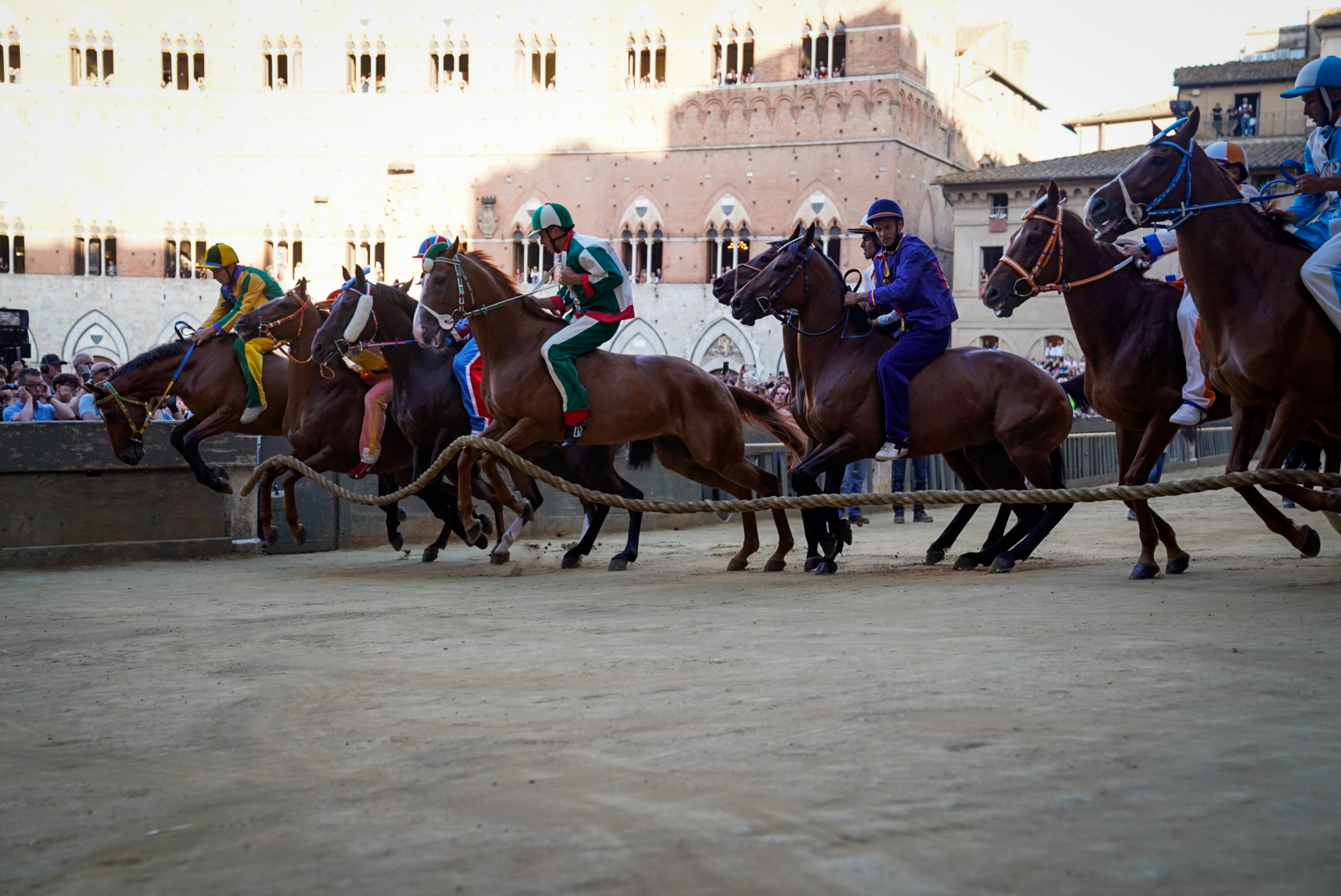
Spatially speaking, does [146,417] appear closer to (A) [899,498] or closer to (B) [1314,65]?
(A) [899,498]

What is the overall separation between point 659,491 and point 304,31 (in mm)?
35530

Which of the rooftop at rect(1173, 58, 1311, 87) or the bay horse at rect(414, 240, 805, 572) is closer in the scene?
the bay horse at rect(414, 240, 805, 572)

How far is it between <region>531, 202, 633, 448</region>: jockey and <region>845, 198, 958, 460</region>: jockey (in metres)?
1.88

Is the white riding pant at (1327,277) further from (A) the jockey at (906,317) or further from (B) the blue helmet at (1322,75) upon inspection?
(A) the jockey at (906,317)

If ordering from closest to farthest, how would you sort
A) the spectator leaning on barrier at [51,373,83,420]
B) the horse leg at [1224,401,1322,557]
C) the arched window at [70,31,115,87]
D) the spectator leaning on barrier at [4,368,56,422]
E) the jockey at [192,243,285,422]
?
the horse leg at [1224,401,1322,557] → the jockey at [192,243,285,422] → the spectator leaning on barrier at [4,368,56,422] → the spectator leaning on barrier at [51,373,83,420] → the arched window at [70,31,115,87]

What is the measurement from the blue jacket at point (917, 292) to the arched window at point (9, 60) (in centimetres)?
4416

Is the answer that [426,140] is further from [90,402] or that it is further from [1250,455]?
[1250,455]

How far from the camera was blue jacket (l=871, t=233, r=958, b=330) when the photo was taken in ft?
32.2

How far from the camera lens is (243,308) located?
43.4 ft

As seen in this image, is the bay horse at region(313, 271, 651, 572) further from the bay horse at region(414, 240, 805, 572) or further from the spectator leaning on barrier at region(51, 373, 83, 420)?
the spectator leaning on barrier at region(51, 373, 83, 420)

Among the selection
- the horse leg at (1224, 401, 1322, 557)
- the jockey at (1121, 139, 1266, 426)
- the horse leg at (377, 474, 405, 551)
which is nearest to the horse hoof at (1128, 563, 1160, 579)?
the horse leg at (1224, 401, 1322, 557)

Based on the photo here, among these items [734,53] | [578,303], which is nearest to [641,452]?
[578,303]

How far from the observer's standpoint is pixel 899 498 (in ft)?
24.8

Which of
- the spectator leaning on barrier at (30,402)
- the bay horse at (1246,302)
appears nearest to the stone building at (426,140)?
the spectator leaning on barrier at (30,402)
